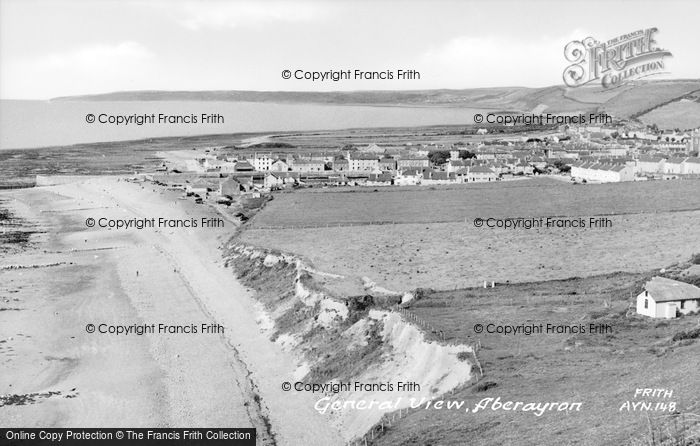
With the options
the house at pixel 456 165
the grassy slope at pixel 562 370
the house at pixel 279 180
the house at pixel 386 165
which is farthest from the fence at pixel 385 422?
the house at pixel 386 165

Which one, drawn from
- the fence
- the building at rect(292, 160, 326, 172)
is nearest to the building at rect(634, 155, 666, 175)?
the building at rect(292, 160, 326, 172)

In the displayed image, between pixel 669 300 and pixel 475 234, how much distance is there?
843 inches

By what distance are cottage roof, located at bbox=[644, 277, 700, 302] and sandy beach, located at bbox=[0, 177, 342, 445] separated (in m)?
11.4

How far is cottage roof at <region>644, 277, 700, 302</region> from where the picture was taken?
2559 cm

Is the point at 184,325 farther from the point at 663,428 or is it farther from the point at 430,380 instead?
the point at 663,428

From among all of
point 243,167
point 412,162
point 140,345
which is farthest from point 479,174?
point 140,345

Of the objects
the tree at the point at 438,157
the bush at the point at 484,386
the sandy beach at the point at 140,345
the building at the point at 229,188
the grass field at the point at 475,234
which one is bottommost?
the sandy beach at the point at 140,345

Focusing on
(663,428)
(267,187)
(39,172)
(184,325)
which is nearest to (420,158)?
(267,187)

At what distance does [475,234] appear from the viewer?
46.7 metres

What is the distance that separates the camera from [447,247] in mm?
43094

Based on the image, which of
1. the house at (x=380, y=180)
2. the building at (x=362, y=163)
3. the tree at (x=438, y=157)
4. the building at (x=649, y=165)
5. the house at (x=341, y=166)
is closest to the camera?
the house at (x=380, y=180)

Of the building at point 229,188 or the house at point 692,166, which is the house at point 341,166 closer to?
the building at point 229,188

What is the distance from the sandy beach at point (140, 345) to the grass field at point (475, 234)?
5.45 metres

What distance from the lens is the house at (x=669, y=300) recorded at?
83.8ft
